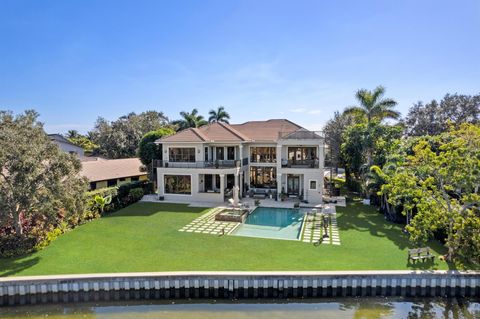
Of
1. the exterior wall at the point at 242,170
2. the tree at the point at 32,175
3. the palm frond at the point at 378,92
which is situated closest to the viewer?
the tree at the point at 32,175

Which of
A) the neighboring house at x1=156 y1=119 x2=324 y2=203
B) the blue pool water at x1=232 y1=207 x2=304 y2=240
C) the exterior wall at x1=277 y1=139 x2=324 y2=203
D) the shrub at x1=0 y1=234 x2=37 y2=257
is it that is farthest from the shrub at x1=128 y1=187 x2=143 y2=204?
the exterior wall at x1=277 y1=139 x2=324 y2=203

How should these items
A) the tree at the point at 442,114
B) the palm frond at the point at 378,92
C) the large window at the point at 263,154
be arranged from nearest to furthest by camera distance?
the palm frond at the point at 378,92, the large window at the point at 263,154, the tree at the point at 442,114

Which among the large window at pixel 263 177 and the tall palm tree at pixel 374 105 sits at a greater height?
the tall palm tree at pixel 374 105

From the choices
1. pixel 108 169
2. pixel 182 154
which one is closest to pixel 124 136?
pixel 108 169

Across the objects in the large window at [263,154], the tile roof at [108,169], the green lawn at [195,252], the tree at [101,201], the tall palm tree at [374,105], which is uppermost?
the tall palm tree at [374,105]

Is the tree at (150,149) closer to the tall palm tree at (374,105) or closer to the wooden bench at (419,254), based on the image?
the tall palm tree at (374,105)

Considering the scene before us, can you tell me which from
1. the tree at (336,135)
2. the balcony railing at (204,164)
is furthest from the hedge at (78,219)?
the tree at (336,135)

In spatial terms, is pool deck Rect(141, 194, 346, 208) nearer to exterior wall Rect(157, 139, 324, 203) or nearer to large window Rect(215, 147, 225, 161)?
exterior wall Rect(157, 139, 324, 203)
